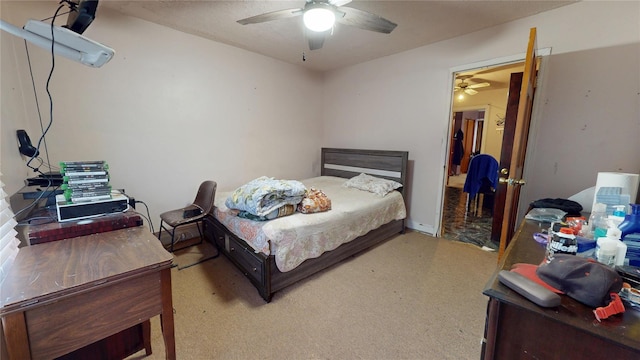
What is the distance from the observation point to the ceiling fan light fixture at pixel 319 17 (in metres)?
1.70

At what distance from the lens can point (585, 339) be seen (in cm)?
67

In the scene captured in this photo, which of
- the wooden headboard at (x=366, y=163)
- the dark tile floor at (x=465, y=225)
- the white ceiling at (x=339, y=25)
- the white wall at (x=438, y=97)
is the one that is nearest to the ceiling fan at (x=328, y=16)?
the white ceiling at (x=339, y=25)

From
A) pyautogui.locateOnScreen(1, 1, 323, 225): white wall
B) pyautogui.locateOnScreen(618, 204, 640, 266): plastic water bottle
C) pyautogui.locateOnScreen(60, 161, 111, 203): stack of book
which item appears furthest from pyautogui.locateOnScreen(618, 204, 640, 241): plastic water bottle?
pyautogui.locateOnScreen(1, 1, 323, 225): white wall

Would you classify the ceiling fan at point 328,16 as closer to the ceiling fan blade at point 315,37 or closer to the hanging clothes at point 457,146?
the ceiling fan blade at point 315,37

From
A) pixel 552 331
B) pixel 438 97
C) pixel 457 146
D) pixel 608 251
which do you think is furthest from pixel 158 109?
pixel 457 146

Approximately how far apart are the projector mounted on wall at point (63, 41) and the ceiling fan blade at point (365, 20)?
4.79 ft

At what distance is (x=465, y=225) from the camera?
3.62 meters

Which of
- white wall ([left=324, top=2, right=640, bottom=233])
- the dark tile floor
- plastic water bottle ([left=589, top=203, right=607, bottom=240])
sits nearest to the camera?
plastic water bottle ([left=589, top=203, right=607, bottom=240])

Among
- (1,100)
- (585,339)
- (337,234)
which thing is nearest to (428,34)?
(337,234)

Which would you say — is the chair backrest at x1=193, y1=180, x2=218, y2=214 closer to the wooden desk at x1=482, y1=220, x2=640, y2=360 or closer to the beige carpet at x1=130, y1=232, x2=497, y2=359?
the beige carpet at x1=130, y1=232, x2=497, y2=359

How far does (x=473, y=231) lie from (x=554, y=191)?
1.19 metres

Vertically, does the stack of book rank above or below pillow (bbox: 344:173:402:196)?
above

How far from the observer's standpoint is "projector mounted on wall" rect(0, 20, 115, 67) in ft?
3.09

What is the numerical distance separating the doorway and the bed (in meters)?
0.75
